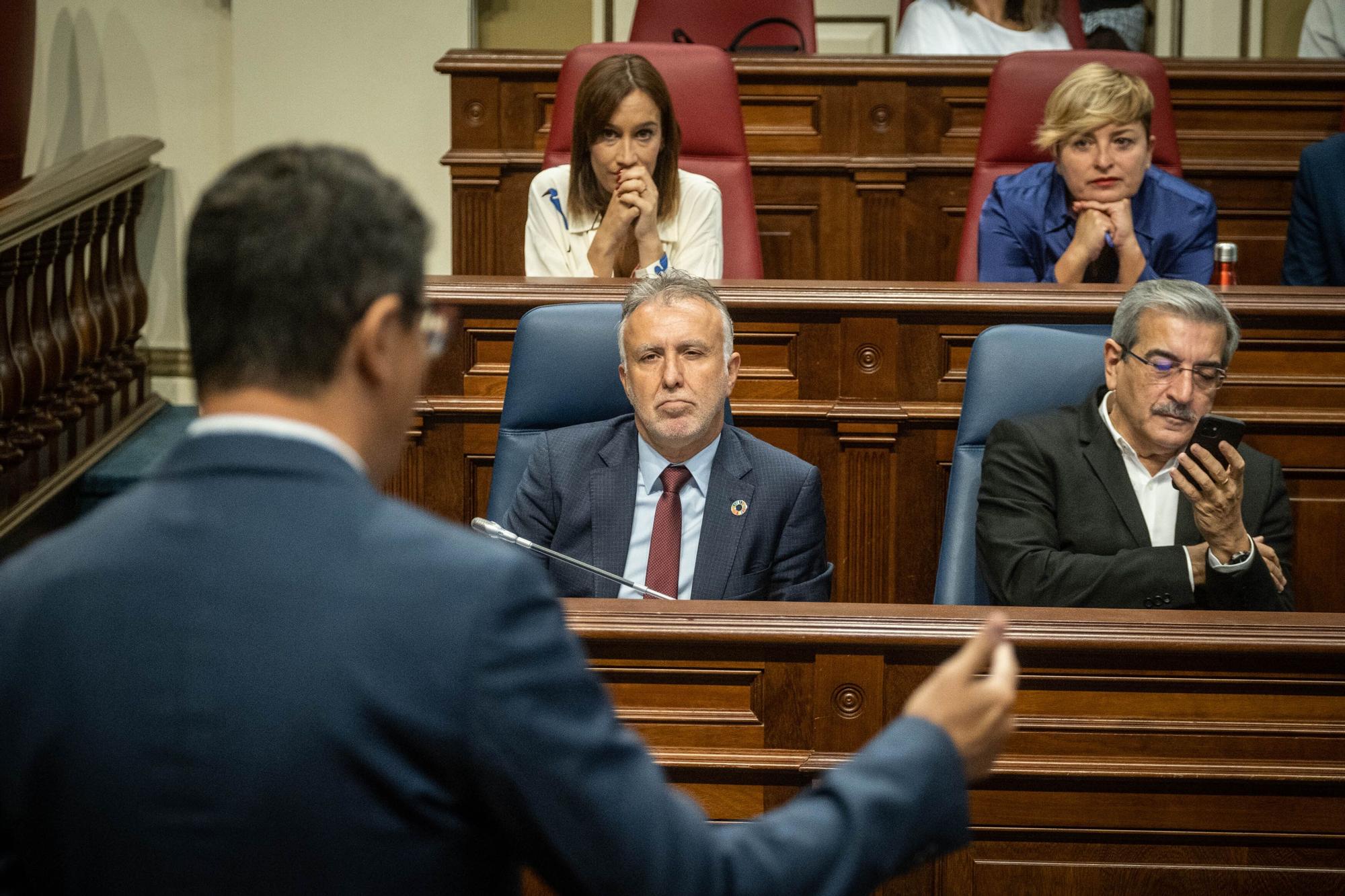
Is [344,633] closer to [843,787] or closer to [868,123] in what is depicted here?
[843,787]

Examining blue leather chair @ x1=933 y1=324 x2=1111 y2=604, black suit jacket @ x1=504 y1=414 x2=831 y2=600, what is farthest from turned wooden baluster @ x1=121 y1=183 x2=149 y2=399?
blue leather chair @ x1=933 y1=324 x2=1111 y2=604

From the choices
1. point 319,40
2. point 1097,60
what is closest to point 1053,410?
point 1097,60

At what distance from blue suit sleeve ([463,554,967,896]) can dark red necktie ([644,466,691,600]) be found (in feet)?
4.51

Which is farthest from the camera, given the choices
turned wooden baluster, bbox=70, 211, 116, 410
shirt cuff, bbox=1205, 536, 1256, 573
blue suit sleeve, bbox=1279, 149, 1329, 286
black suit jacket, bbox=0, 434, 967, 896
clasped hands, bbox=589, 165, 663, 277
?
turned wooden baluster, bbox=70, 211, 116, 410

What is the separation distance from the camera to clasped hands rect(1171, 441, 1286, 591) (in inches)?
78.0

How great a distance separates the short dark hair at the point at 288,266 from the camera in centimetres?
67

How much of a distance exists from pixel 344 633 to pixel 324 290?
155 mm

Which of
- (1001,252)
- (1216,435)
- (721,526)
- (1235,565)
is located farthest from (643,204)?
(1235,565)

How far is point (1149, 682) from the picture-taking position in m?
1.38

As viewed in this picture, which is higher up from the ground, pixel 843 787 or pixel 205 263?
pixel 205 263

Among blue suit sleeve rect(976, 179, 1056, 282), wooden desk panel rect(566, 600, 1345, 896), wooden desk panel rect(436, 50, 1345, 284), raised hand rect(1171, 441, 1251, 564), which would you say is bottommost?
wooden desk panel rect(566, 600, 1345, 896)

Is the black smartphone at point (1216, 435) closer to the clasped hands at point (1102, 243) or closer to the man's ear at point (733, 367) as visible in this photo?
the man's ear at point (733, 367)

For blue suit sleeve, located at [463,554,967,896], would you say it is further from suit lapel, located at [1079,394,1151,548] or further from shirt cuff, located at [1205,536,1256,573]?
suit lapel, located at [1079,394,1151,548]

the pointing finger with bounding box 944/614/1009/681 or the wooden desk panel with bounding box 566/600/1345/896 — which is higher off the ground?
the pointing finger with bounding box 944/614/1009/681
